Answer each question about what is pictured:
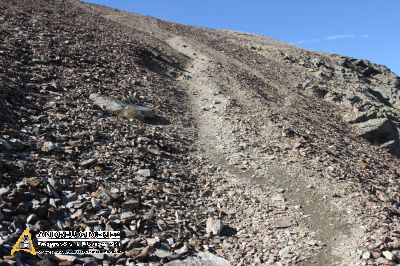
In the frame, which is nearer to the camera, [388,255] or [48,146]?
[388,255]

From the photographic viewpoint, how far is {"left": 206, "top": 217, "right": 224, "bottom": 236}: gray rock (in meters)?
9.03

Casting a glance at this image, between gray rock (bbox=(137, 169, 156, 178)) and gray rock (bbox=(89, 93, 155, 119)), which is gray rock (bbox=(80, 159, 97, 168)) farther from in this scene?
gray rock (bbox=(89, 93, 155, 119))

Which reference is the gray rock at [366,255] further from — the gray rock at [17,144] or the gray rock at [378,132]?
the gray rock at [378,132]

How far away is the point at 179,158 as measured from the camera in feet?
41.5

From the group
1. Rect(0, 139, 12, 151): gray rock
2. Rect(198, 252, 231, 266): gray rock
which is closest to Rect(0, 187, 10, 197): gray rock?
Rect(0, 139, 12, 151): gray rock

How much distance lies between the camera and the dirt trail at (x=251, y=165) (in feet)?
29.8

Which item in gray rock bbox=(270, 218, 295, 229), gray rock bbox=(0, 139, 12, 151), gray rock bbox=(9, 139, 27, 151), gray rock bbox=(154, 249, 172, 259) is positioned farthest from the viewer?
gray rock bbox=(9, 139, 27, 151)

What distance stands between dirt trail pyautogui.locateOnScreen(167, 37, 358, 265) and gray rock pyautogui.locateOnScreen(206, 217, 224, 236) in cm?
195

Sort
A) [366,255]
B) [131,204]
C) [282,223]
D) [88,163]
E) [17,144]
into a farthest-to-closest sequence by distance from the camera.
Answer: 1. [88,163]
2. [17,144]
3. [282,223]
4. [131,204]
5. [366,255]

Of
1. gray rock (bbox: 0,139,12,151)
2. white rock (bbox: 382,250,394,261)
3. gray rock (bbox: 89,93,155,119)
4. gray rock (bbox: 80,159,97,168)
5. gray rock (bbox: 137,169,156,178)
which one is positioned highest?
gray rock (bbox: 89,93,155,119)

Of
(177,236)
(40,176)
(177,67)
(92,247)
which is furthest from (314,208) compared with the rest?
(177,67)

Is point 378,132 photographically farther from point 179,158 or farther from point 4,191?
point 4,191

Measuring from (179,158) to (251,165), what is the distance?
2307mm

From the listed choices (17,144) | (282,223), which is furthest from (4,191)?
(282,223)
